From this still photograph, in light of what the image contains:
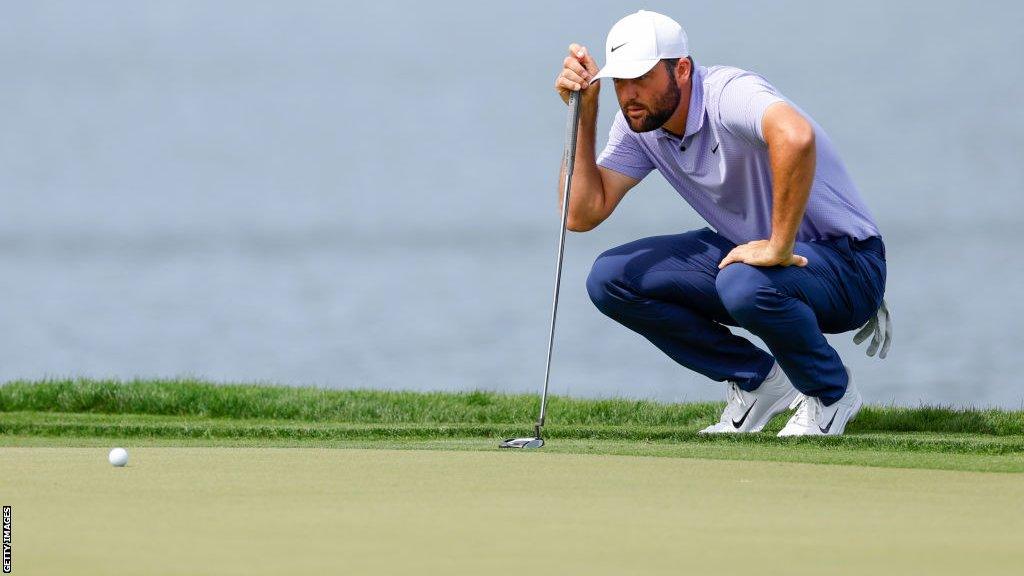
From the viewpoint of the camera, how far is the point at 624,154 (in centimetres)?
477

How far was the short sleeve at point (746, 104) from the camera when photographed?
13.5 feet

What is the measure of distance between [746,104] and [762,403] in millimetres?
1077

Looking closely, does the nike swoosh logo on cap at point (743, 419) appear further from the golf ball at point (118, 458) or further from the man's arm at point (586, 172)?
the golf ball at point (118, 458)

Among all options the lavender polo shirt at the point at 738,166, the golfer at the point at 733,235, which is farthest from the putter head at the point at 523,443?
the lavender polo shirt at the point at 738,166

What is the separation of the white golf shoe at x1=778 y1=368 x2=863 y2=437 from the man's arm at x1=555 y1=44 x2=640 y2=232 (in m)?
0.93

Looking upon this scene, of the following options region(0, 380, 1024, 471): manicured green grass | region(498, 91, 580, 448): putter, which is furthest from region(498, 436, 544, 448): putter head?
region(498, 91, 580, 448): putter

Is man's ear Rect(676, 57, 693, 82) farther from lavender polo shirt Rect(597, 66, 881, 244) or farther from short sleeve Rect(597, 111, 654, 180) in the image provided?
short sleeve Rect(597, 111, 654, 180)

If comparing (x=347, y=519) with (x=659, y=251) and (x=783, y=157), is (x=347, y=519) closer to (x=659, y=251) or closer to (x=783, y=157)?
(x=783, y=157)

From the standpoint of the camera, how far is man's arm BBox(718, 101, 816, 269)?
400cm

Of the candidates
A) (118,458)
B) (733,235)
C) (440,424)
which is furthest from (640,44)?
(118,458)

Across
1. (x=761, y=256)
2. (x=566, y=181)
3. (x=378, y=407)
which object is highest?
(x=566, y=181)

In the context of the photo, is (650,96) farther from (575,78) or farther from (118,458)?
(118,458)

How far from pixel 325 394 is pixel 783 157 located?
2605mm

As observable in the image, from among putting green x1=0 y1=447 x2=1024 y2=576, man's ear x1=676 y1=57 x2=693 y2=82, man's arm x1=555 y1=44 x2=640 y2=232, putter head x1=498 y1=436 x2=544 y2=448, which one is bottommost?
putter head x1=498 y1=436 x2=544 y2=448
